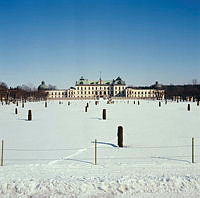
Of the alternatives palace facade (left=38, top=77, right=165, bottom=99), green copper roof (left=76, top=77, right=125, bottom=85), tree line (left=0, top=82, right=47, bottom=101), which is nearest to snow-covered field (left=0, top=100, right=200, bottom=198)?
tree line (left=0, top=82, right=47, bottom=101)

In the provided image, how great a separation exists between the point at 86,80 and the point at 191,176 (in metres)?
152

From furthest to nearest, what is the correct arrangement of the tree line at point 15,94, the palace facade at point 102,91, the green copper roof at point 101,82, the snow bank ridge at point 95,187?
the green copper roof at point 101,82 → the palace facade at point 102,91 → the tree line at point 15,94 → the snow bank ridge at point 95,187

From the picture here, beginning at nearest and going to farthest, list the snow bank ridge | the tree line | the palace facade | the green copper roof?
the snow bank ridge
the tree line
the palace facade
the green copper roof

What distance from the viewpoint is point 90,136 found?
635 inches

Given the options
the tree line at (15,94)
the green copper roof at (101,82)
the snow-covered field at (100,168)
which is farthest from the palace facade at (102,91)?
the snow-covered field at (100,168)

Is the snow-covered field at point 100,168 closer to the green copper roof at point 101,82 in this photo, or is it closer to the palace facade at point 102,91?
the palace facade at point 102,91

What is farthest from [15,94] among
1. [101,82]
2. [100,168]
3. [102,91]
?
[101,82]

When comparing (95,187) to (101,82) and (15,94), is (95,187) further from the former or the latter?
(101,82)

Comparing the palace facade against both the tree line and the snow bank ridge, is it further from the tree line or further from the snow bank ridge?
the snow bank ridge

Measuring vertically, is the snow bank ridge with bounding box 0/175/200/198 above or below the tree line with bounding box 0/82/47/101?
Answer: below

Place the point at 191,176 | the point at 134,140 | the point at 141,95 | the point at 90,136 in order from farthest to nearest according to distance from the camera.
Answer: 1. the point at 141,95
2. the point at 90,136
3. the point at 134,140
4. the point at 191,176

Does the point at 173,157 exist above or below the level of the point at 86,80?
below

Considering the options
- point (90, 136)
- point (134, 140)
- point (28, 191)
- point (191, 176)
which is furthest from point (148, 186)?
point (90, 136)

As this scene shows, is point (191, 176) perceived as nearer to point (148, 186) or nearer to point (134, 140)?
point (148, 186)
